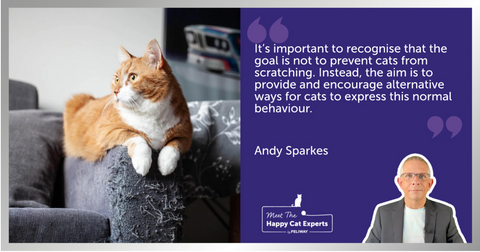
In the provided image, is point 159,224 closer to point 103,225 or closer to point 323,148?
point 103,225

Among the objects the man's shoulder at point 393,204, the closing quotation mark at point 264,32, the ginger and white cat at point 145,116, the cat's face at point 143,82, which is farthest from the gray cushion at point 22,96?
the man's shoulder at point 393,204

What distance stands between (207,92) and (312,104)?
1436 mm

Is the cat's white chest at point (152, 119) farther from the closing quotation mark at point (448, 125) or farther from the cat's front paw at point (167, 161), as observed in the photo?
the closing quotation mark at point (448, 125)

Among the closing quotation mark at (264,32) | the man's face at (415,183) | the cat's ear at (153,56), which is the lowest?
the man's face at (415,183)

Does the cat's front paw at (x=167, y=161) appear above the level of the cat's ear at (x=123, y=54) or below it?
below

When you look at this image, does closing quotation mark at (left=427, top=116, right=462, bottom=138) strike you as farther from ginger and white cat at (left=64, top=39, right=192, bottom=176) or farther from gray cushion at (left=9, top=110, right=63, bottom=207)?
gray cushion at (left=9, top=110, right=63, bottom=207)

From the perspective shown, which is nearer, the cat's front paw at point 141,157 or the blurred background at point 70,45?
the cat's front paw at point 141,157

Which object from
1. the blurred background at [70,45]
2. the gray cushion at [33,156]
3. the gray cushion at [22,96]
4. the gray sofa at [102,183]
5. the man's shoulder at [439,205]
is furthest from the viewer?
the blurred background at [70,45]

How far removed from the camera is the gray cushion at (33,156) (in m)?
1.29

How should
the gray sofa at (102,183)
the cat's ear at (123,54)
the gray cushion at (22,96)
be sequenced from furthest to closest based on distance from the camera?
the gray cushion at (22,96), the cat's ear at (123,54), the gray sofa at (102,183)

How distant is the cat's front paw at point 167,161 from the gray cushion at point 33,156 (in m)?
0.51

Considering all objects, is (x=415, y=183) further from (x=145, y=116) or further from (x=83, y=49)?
(x=83, y=49)

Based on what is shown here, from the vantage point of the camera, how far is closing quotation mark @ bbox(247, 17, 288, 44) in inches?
37.2

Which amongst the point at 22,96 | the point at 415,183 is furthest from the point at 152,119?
Answer: the point at 22,96
